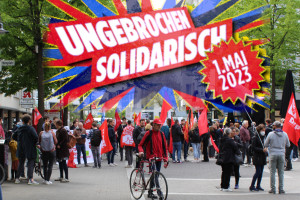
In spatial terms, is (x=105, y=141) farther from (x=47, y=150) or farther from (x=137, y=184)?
(x=137, y=184)

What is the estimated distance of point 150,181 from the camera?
1170cm

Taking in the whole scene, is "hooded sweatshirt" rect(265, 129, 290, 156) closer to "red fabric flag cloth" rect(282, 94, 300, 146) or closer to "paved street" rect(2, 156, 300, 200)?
"paved street" rect(2, 156, 300, 200)

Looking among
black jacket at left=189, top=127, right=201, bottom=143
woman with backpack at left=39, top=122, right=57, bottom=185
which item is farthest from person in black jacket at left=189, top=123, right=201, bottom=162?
woman with backpack at left=39, top=122, right=57, bottom=185

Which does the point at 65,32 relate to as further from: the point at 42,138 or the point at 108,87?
the point at 42,138

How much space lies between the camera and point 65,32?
1095 cm

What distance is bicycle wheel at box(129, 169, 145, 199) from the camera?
39.3ft

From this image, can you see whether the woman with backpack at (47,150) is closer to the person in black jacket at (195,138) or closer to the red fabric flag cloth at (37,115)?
the red fabric flag cloth at (37,115)

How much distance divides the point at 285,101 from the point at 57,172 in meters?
8.27

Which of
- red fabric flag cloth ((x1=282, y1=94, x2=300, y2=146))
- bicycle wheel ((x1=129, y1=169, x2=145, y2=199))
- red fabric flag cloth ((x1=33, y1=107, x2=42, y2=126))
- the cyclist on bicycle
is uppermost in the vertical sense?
red fabric flag cloth ((x1=33, y1=107, x2=42, y2=126))

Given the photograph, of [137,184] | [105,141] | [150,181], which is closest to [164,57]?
[150,181]

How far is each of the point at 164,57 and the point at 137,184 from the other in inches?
121

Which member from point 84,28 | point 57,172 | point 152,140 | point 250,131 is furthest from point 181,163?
point 84,28

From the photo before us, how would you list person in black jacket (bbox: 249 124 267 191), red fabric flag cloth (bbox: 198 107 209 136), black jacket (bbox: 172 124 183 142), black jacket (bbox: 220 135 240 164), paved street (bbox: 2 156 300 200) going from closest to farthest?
paved street (bbox: 2 156 300 200), black jacket (bbox: 220 135 240 164), person in black jacket (bbox: 249 124 267 191), red fabric flag cloth (bbox: 198 107 209 136), black jacket (bbox: 172 124 183 142)

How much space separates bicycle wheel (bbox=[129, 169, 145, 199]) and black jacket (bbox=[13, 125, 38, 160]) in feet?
11.9
